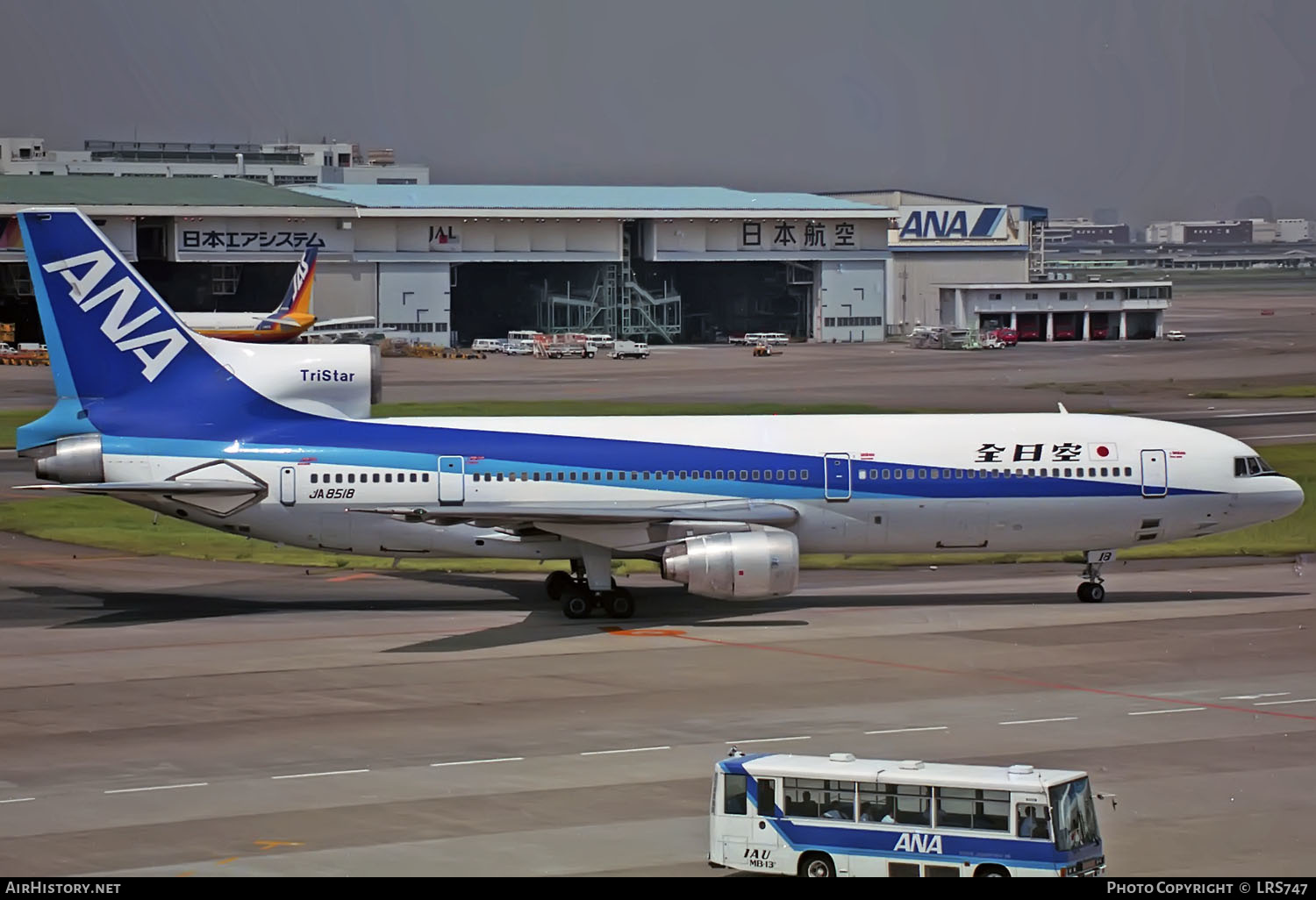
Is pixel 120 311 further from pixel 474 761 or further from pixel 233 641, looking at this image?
pixel 474 761

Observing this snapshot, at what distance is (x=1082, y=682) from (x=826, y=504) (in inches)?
419

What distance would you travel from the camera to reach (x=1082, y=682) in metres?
37.1

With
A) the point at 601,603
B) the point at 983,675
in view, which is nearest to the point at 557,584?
the point at 601,603

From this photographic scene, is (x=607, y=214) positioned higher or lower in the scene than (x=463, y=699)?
higher

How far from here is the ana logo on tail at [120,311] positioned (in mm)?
45312

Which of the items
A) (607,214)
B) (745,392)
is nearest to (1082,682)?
(745,392)

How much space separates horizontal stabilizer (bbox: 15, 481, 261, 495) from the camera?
44281 mm

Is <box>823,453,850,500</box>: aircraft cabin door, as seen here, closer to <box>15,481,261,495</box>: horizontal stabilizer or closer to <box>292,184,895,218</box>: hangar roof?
<box>15,481,261,495</box>: horizontal stabilizer

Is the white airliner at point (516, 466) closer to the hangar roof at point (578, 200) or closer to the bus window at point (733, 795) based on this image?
the bus window at point (733, 795)

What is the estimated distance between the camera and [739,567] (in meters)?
42.9

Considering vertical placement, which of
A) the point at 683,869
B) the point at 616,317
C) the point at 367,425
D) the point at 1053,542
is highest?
the point at 616,317
